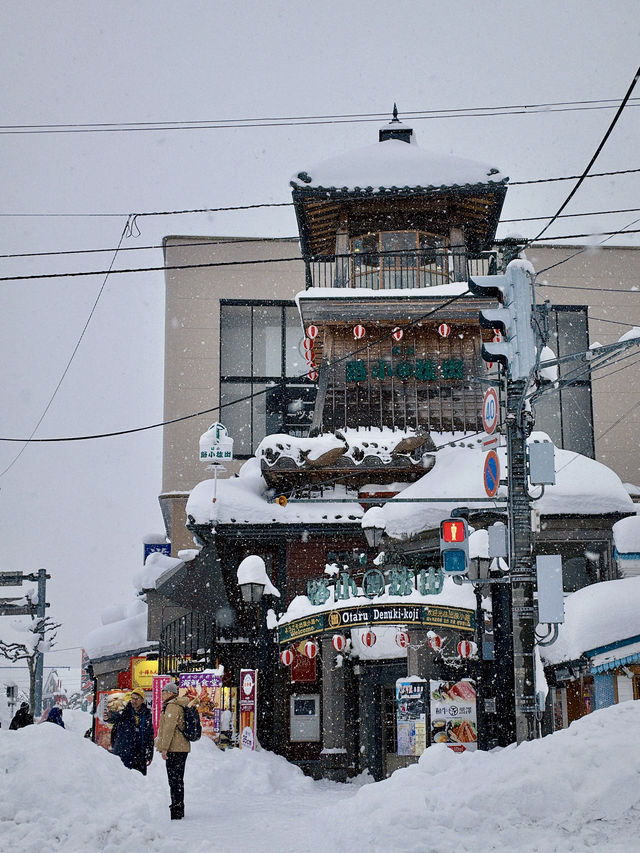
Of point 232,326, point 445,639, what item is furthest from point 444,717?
point 232,326

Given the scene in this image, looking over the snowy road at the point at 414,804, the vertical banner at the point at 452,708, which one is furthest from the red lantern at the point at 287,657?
the snowy road at the point at 414,804

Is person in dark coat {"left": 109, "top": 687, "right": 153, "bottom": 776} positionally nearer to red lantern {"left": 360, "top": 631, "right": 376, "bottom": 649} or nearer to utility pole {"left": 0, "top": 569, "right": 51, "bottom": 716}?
red lantern {"left": 360, "top": 631, "right": 376, "bottom": 649}

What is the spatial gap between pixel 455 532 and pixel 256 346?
25.6 metres

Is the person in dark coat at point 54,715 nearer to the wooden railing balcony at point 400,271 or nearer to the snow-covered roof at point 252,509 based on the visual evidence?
the snow-covered roof at point 252,509

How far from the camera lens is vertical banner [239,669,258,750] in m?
21.6

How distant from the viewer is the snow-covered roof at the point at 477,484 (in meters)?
22.8

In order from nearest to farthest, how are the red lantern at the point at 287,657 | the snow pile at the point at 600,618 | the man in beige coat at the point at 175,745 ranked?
1. the man in beige coat at the point at 175,745
2. the snow pile at the point at 600,618
3. the red lantern at the point at 287,657

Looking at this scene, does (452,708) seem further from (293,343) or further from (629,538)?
(293,343)

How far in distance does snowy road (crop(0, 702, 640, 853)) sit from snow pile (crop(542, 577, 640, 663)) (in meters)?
5.43

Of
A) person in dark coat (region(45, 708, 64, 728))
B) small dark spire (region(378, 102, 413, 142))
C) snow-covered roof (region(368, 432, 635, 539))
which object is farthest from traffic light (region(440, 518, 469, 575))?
small dark spire (region(378, 102, 413, 142))

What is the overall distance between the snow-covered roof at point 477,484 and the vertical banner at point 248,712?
15.9 ft

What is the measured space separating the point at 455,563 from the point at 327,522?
952 centimetres

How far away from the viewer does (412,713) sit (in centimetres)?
1755

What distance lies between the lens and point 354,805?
35.7 ft
